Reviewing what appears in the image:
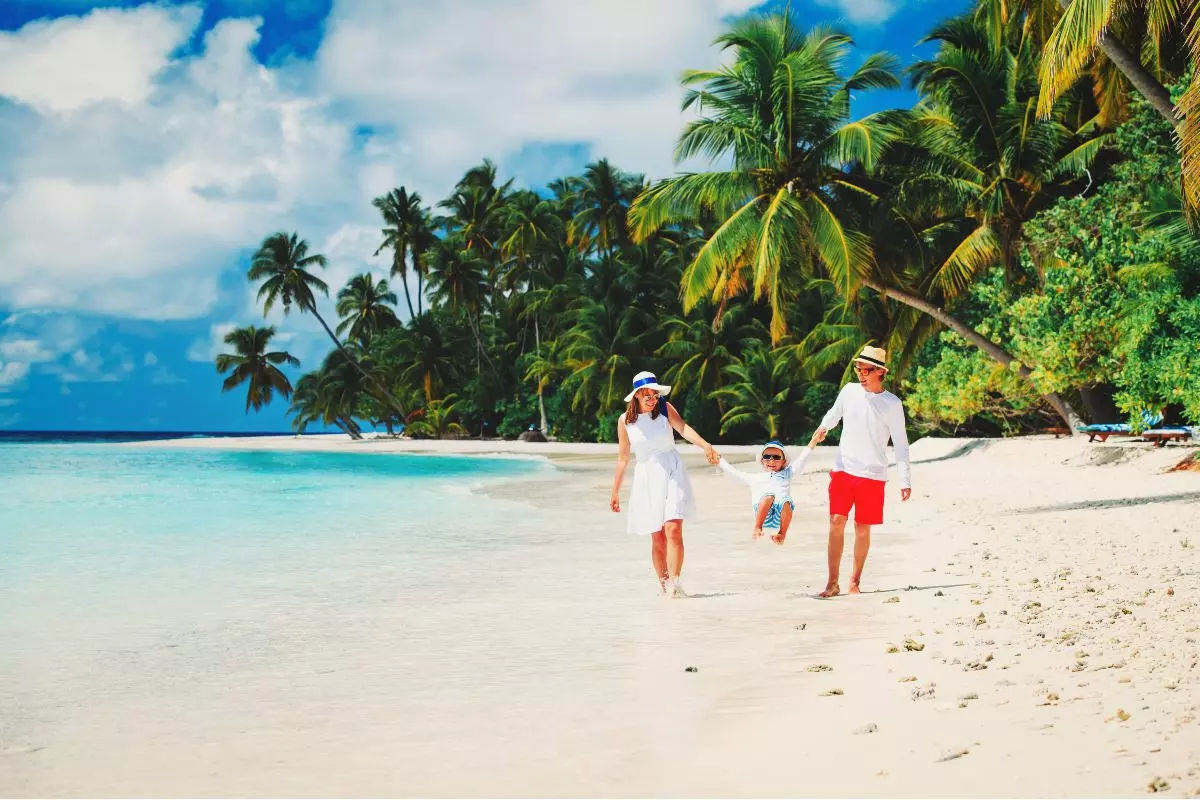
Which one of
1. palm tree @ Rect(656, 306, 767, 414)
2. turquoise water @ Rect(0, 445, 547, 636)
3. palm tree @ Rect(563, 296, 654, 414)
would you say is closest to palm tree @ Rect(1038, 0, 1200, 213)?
turquoise water @ Rect(0, 445, 547, 636)

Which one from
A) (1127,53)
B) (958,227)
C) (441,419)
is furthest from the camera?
(441,419)

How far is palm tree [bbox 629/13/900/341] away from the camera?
709 inches

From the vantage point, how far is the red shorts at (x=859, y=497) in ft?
20.5

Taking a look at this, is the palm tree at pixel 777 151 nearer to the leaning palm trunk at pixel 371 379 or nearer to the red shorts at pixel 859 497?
the red shorts at pixel 859 497

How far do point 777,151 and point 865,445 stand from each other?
13403mm

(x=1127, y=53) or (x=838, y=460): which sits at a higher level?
(x=1127, y=53)

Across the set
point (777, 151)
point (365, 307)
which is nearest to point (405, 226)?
point (365, 307)

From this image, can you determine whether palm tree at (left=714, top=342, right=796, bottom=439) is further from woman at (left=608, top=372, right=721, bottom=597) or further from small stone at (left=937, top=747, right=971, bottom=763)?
small stone at (left=937, top=747, right=971, bottom=763)

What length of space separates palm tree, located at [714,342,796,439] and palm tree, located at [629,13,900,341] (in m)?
15.1

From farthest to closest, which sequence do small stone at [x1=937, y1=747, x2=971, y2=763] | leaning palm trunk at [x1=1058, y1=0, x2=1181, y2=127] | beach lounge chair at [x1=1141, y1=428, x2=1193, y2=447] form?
beach lounge chair at [x1=1141, y1=428, x2=1193, y2=447]
leaning palm trunk at [x1=1058, y1=0, x2=1181, y2=127]
small stone at [x1=937, y1=747, x2=971, y2=763]

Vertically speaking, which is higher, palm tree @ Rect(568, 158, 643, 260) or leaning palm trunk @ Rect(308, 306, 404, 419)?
Answer: palm tree @ Rect(568, 158, 643, 260)

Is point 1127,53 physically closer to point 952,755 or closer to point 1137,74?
point 1137,74

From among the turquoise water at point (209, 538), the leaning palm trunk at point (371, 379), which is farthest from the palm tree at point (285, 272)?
the turquoise water at point (209, 538)

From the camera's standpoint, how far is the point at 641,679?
4586 mm
